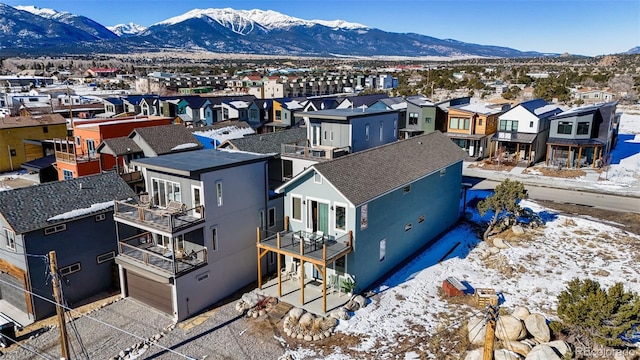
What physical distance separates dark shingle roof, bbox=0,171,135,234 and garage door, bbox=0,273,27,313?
3.43 m

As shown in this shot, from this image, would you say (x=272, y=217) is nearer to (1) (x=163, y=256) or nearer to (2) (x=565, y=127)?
(1) (x=163, y=256)

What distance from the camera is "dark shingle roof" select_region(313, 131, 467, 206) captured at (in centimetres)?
2027

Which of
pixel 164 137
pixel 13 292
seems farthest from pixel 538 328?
pixel 164 137

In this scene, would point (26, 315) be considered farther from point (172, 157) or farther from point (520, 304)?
point (520, 304)

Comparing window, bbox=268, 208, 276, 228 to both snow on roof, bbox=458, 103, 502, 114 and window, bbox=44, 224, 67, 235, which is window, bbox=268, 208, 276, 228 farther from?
snow on roof, bbox=458, 103, 502, 114

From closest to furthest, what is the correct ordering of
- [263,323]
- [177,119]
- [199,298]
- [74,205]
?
[263,323] < [199,298] < [74,205] < [177,119]

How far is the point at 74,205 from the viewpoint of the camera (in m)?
21.8

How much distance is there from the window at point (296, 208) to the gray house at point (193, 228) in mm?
1636

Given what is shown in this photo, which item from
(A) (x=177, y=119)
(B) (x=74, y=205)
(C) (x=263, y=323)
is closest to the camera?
(C) (x=263, y=323)

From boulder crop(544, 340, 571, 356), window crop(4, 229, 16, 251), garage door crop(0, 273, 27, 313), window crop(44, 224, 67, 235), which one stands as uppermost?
window crop(44, 224, 67, 235)

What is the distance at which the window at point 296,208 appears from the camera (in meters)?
21.9

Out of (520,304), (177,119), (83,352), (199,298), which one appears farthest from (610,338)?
(177,119)

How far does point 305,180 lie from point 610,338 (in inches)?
533

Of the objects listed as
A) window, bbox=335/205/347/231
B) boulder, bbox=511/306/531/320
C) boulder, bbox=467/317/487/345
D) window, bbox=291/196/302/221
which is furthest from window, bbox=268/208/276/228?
boulder, bbox=511/306/531/320
